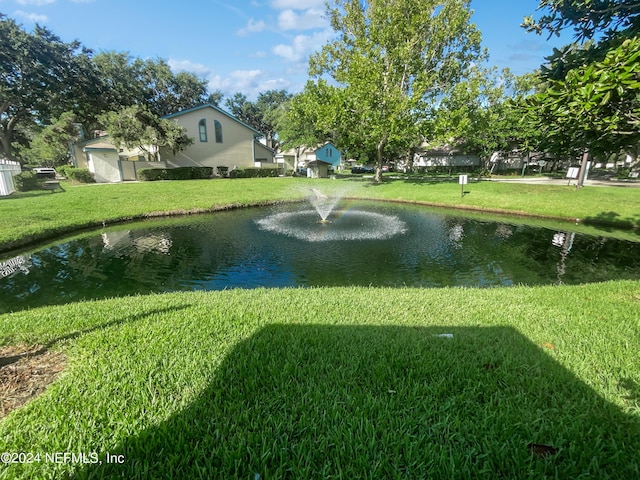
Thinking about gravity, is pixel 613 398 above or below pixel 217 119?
below

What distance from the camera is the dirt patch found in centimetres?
244

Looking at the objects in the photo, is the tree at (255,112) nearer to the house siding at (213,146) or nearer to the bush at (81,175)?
the house siding at (213,146)

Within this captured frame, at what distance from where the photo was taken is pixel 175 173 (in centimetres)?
2977

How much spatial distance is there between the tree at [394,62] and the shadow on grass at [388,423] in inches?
908

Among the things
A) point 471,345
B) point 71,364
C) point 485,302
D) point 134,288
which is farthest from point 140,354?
point 134,288

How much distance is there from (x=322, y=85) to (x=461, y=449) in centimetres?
2720

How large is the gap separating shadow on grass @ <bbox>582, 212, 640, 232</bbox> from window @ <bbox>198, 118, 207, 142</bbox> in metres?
32.5

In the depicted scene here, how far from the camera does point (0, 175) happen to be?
4.61 m

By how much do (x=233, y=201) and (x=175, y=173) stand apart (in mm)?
13084

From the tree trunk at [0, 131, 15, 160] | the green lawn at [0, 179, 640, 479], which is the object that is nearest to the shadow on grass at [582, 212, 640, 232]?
the green lawn at [0, 179, 640, 479]

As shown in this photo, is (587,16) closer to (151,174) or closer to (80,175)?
(151,174)

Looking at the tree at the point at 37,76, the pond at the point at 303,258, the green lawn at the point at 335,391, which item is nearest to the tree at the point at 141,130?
the tree at the point at 37,76

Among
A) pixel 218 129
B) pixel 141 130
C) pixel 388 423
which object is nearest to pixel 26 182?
pixel 141 130

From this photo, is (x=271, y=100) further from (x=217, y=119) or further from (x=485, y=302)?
(x=485, y=302)
